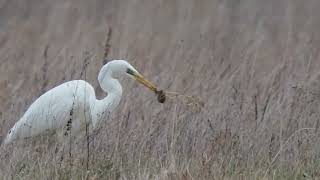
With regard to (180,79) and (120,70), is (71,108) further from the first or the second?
(180,79)

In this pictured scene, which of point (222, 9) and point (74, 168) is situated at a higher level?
point (222, 9)

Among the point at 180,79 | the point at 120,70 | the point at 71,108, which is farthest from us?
the point at 180,79

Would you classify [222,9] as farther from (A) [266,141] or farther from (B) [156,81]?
(A) [266,141]

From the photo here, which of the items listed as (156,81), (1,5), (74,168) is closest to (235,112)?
(156,81)

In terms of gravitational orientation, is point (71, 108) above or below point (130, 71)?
below

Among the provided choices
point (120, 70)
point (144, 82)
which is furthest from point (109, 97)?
point (144, 82)

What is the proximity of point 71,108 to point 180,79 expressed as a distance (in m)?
1.42

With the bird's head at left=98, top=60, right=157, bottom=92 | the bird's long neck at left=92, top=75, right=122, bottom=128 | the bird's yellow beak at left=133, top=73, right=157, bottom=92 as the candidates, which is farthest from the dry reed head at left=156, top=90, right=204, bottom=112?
the bird's long neck at left=92, top=75, right=122, bottom=128

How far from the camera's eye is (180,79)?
694cm

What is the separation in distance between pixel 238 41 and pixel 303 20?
0.77 metres

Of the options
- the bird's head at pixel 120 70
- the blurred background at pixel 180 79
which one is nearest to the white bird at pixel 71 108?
the bird's head at pixel 120 70

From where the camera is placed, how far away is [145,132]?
19.0ft

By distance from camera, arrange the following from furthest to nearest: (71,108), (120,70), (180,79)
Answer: (180,79) < (120,70) < (71,108)

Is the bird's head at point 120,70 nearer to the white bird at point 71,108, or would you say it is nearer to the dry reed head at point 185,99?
the white bird at point 71,108
